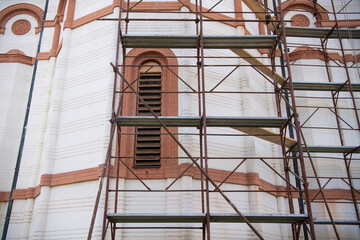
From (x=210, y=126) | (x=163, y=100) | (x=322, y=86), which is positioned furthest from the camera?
(x=322, y=86)

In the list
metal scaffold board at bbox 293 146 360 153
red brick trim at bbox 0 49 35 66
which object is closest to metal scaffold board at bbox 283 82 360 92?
metal scaffold board at bbox 293 146 360 153

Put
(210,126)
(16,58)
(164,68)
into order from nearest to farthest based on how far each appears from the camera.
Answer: (210,126) < (164,68) < (16,58)

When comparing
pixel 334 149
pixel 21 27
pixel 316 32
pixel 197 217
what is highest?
pixel 21 27

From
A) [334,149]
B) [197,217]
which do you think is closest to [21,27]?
[197,217]

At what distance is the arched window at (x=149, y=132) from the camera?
38.1ft

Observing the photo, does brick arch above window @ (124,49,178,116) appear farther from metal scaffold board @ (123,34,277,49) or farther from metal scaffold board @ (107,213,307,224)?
metal scaffold board @ (107,213,307,224)

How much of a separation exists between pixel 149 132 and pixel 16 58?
8528 mm

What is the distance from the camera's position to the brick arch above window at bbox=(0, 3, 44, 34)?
1847 centimetres

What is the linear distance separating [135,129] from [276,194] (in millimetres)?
5287

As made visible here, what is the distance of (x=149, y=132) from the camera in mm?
11945

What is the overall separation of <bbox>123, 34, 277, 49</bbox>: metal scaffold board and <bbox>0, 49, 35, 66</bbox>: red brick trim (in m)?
8.24

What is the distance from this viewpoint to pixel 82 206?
11.4 metres

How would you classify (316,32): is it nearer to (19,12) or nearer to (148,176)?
(148,176)

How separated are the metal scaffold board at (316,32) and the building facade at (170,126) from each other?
0.15ft
